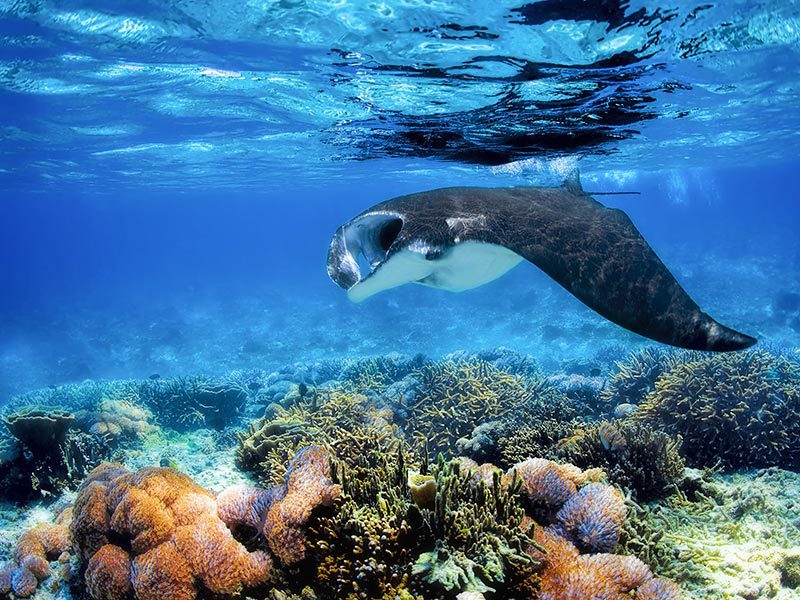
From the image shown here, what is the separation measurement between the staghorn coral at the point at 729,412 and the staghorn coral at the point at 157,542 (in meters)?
5.98

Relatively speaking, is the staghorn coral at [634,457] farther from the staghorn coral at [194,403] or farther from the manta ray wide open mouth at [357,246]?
the staghorn coral at [194,403]

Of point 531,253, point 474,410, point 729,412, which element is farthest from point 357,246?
point 729,412

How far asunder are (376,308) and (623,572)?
29887 millimetres

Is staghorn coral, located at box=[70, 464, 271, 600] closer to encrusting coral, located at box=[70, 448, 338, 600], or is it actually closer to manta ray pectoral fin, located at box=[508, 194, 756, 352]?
encrusting coral, located at box=[70, 448, 338, 600]

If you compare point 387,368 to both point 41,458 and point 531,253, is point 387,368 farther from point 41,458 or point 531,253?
point 531,253

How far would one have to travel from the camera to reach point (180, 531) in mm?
3643

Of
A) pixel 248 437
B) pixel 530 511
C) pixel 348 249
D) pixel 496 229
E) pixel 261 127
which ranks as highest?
pixel 261 127

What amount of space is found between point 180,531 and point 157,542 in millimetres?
205

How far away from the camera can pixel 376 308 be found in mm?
32688

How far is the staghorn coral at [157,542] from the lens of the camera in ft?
11.1

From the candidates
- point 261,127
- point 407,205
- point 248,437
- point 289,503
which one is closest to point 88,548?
point 289,503

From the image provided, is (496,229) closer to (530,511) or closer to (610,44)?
(530,511)

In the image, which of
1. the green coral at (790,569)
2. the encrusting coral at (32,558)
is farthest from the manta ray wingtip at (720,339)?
the encrusting coral at (32,558)

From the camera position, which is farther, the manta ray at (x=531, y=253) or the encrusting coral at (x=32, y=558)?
the encrusting coral at (x=32, y=558)
